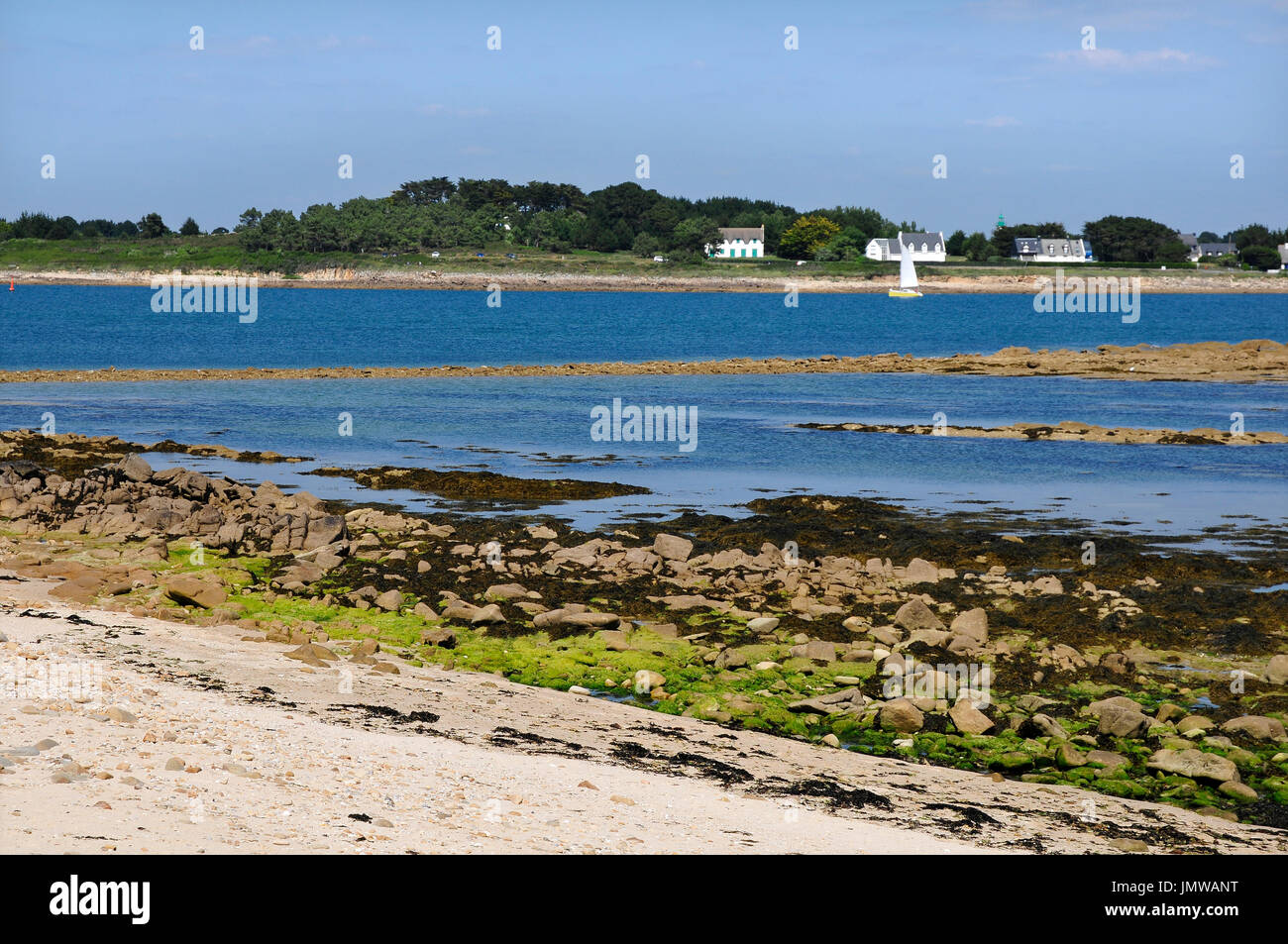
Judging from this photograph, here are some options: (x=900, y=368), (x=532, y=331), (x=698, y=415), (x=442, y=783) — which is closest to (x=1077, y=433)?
(x=698, y=415)

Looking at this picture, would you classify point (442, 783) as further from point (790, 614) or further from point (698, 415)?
point (698, 415)

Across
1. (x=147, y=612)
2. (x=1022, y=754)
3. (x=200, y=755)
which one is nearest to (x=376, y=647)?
(x=147, y=612)

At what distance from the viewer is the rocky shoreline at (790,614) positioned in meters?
11.9

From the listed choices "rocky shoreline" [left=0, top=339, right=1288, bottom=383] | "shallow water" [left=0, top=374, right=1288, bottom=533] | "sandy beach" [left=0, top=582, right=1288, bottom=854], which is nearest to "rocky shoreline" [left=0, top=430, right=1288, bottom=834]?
"sandy beach" [left=0, top=582, right=1288, bottom=854]

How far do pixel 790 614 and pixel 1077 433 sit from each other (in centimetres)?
2169

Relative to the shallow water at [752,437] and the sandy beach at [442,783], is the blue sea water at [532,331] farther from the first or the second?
the sandy beach at [442,783]

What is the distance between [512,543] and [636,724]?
7646 millimetres

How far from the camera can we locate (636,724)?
11891mm

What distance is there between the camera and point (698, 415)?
130ft

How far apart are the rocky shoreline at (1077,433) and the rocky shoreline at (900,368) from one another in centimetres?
2089

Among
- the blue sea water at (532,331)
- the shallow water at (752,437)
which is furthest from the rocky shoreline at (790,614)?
the blue sea water at (532,331)

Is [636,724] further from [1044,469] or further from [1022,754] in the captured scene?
[1044,469]

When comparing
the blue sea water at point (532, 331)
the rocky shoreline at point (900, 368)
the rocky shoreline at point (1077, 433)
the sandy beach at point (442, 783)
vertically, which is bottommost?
the sandy beach at point (442, 783)
